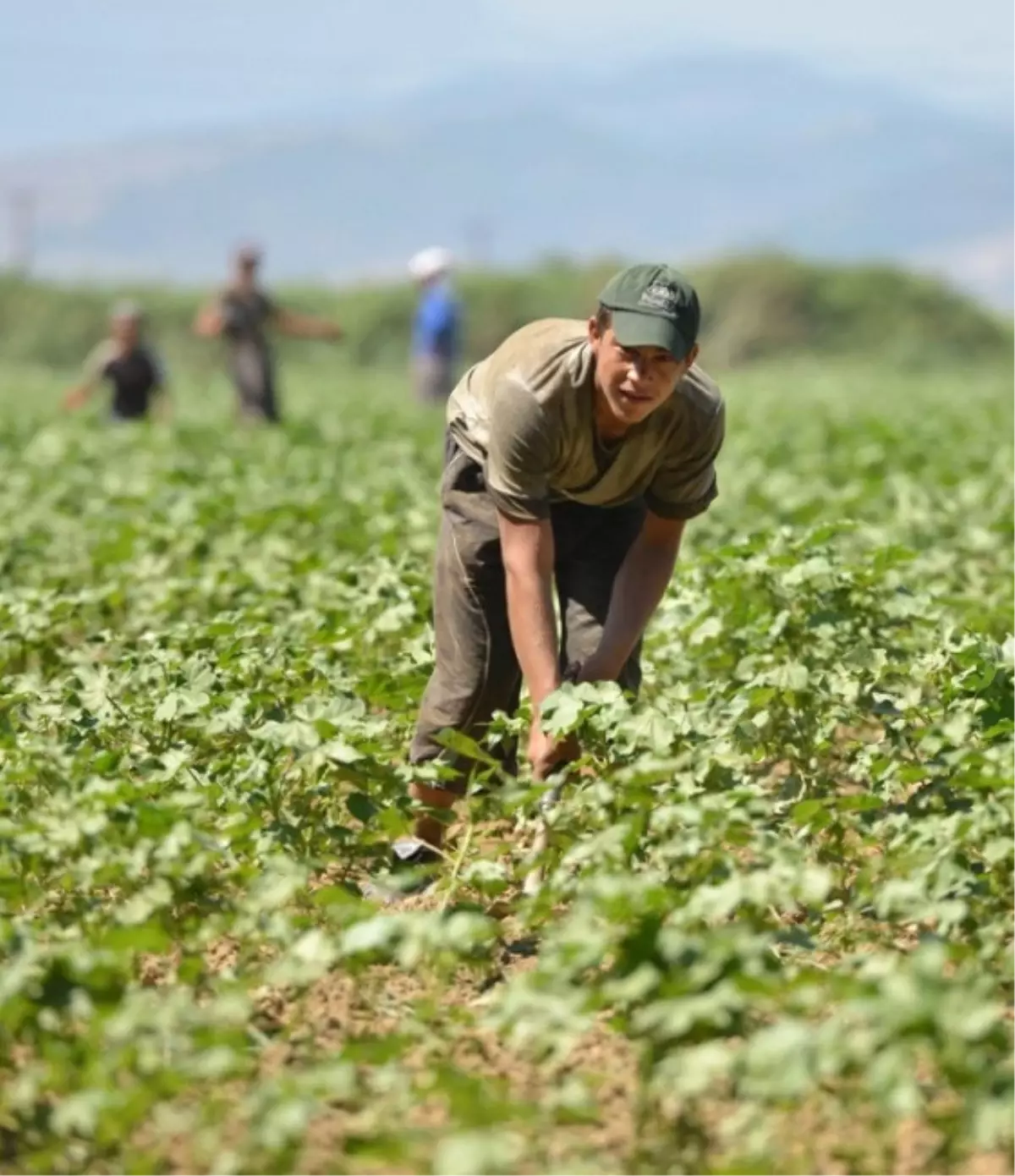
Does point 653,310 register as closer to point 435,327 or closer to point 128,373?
point 128,373

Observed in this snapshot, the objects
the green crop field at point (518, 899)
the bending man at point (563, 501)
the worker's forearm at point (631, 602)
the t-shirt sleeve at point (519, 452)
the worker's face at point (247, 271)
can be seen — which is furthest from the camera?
the worker's face at point (247, 271)

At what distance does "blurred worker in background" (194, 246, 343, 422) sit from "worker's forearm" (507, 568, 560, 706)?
10.0 meters

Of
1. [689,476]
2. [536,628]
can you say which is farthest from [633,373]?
[536,628]

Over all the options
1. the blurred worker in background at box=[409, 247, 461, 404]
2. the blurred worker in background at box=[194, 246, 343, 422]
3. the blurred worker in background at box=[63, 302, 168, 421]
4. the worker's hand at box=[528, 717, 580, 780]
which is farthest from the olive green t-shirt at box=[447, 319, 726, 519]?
the blurred worker in background at box=[409, 247, 461, 404]

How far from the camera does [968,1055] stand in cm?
310

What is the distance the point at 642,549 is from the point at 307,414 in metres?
14.4

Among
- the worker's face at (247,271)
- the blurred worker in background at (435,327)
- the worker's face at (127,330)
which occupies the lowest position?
the blurred worker in background at (435,327)

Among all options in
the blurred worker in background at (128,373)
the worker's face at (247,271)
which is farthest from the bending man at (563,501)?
the worker's face at (247,271)

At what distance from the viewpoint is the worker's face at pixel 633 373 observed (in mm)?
4457

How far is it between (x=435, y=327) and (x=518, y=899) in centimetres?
1411

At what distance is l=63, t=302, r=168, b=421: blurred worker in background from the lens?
1412cm

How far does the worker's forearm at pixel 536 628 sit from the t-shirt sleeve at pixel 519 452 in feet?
0.44

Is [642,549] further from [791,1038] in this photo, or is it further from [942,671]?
[791,1038]

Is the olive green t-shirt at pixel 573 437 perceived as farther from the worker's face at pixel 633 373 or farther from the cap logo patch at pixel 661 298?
the cap logo patch at pixel 661 298
